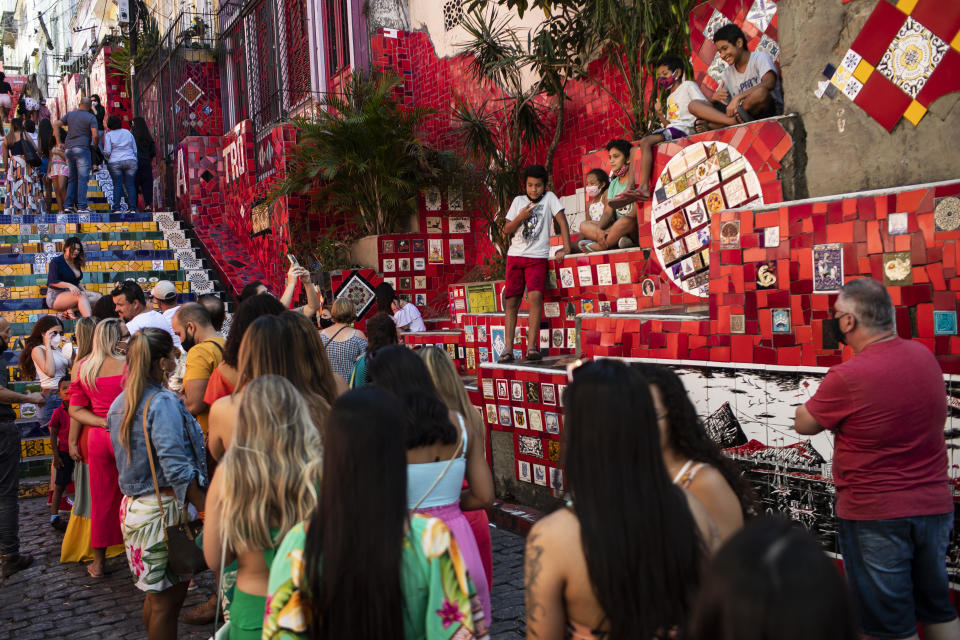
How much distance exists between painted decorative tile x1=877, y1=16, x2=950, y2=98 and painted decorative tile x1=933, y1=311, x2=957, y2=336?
1.44 metres

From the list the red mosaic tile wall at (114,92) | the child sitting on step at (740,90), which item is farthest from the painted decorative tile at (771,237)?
the red mosaic tile wall at (114,92)

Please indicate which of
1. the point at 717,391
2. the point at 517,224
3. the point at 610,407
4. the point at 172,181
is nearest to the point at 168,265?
the point at 172,181

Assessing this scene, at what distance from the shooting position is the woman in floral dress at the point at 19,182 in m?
19.4

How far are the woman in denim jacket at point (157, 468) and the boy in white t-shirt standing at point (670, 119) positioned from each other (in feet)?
14.0

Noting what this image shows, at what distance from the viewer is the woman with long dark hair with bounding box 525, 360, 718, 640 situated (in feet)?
6.64

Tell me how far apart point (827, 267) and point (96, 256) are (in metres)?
12.2

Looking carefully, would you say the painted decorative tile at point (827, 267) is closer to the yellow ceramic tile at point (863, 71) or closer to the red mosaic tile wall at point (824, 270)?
the red mosaic tile wall at point (824, 270)

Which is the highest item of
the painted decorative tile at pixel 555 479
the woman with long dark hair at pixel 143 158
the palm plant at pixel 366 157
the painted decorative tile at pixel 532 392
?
the woman with long dark hair at pixel 143 158

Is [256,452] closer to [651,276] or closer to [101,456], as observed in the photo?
[101,456]

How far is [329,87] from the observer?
48.2 feet

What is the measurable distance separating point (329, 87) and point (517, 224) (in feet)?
25.4

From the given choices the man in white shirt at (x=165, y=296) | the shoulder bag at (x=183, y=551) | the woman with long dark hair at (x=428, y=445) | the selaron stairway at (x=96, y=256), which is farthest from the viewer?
the selaron stairway at (x=96, y=256)

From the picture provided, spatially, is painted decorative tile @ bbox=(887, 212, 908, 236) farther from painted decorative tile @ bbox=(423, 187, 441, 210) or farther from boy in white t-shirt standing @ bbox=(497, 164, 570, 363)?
painted decorative tile @ bbox=(423, 187, 441, 210)

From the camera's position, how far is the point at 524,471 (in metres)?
7.18
